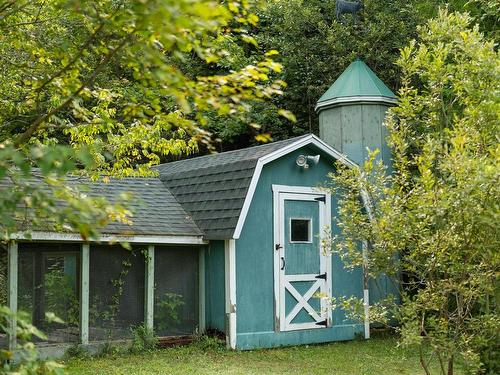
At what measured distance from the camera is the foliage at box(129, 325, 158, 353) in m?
9.66

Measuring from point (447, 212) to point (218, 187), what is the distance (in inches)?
229

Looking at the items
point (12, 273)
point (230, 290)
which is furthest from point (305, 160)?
point (12, 273)

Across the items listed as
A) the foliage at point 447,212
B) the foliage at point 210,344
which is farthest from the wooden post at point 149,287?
the foliage at point 447,212

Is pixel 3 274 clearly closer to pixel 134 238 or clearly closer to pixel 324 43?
pixel 134 238

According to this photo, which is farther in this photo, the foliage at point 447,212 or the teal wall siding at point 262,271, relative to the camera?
the teal wall siding at point 262,271

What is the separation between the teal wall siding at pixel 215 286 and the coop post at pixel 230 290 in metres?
0.27

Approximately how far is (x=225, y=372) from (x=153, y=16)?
646 centimetres

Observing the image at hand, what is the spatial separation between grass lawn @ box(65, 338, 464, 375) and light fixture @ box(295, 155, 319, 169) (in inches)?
115

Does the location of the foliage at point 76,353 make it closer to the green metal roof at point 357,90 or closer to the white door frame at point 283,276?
the white door frame at point 283,276

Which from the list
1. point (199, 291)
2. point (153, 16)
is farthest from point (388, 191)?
point (199, 291)

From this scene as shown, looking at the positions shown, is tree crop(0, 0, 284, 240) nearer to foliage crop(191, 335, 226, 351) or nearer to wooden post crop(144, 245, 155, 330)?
wooden post crop(144, 245, 155, 330)

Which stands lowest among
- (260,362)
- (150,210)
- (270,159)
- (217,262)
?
(260,362)

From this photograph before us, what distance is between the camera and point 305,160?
35.8 feet

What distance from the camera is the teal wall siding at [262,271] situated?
10.2 m
